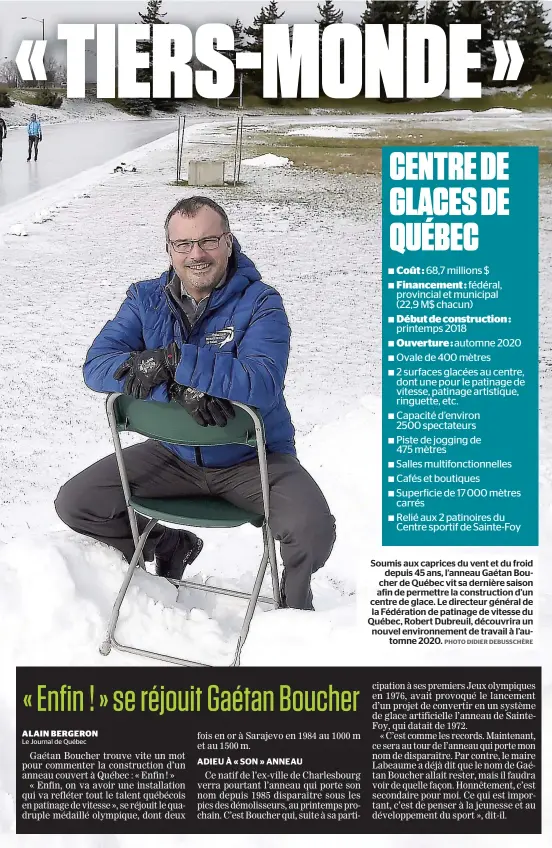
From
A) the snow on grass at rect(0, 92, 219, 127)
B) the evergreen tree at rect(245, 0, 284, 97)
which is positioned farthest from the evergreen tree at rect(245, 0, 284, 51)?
the snow on grass at rect(0, 92, 219, 127)

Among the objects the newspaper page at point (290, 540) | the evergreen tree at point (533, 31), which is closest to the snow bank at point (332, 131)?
the evergreen tree at point (533, 31)

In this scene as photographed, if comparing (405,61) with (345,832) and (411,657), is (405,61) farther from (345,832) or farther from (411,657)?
(345,832)

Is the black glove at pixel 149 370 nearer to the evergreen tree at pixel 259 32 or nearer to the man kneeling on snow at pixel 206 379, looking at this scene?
the man kneeling on snow at pixel 206 379

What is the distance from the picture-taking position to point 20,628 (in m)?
2.74

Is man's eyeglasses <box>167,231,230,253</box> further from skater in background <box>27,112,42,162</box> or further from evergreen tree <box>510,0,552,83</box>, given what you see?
skater in background <box>27,112,42,162</box>

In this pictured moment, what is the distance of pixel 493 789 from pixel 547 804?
5.9 inches

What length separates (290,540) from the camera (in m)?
2.66

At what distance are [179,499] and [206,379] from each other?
0.54 m

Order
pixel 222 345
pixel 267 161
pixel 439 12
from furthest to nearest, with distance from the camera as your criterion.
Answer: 1. pixel 267 161
2. pixel 439 12
3. pixel 222 345

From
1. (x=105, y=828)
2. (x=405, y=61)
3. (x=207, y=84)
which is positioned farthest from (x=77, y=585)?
(x=207, y=84)

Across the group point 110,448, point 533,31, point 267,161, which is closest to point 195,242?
point 110,448

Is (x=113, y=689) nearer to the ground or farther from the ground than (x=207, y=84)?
nearer to the ground

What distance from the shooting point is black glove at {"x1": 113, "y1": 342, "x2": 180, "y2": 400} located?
2.44 meters

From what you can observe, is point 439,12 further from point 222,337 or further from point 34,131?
point 34,131
